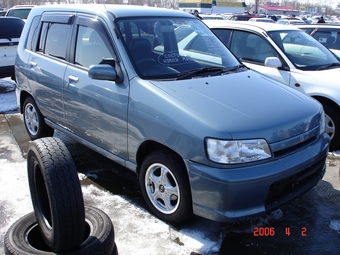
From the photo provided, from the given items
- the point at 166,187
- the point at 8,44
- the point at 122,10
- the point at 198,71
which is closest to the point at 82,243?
the point at 166,187

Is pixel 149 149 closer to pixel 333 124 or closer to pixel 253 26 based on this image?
pixel 333 124

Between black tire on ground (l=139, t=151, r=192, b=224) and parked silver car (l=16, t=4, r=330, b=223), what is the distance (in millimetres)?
11

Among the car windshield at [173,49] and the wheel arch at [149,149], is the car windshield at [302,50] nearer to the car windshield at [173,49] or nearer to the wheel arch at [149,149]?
the car windshield at [173,49]

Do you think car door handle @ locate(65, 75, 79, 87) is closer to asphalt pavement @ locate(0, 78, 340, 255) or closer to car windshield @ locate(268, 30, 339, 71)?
asphalt pavement @ locate(0, 78, 340, 255)

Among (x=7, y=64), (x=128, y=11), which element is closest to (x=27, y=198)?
(x=128, y=11)

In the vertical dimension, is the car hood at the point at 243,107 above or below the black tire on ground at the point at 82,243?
above

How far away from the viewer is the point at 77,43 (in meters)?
4.07

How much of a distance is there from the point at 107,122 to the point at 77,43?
1129 millimetres

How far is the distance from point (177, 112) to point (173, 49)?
4.14 feet

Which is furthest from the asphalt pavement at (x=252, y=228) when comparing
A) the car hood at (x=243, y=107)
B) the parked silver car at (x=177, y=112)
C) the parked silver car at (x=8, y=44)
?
the parked silver car at (x=8, y=44)

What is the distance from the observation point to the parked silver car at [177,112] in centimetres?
276

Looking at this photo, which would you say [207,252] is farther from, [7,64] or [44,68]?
[7,64]

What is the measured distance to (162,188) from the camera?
323 cm

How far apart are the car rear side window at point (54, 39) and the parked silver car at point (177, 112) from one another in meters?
0.02
